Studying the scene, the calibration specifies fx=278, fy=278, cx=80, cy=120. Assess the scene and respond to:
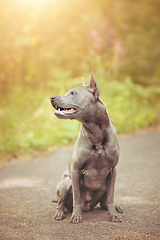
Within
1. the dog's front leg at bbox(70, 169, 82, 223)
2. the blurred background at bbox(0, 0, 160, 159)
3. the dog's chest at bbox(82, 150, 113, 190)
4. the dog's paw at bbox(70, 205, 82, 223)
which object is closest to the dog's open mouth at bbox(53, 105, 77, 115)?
the dog's chest at bbox(82, 150, 113, 190)

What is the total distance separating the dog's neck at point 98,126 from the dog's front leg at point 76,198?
40 cm

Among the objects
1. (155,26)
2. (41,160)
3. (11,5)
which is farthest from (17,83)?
(155,26)

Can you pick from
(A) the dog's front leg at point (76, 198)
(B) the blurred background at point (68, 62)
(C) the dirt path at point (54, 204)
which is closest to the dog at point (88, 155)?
(A) the dog's front leg at point (76, 198)

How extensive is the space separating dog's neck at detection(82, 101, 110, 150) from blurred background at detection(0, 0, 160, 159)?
4.38m

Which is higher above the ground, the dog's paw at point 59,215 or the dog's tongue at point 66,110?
the dog's tongue at point 66,110

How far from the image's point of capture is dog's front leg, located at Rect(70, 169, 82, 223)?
3.08m

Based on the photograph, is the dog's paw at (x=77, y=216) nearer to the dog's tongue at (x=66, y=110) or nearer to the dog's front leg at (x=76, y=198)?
the dog's front leg at (x=76, y=198)

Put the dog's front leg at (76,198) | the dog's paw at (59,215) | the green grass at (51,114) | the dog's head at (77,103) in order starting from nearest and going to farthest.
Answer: the dog's head at (77,103) → the dog's front leg at (76,198) → the dog's paw at (59,215) → the green grass at (51,114)

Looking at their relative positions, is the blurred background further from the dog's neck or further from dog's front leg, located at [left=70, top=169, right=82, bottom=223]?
the dog's neck

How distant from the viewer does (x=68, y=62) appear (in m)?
14.5

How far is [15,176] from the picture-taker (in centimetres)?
555

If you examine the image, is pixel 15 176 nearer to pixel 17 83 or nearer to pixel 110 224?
pixel 110 224

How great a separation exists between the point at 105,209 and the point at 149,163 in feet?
9.60

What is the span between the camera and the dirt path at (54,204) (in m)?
2.86
